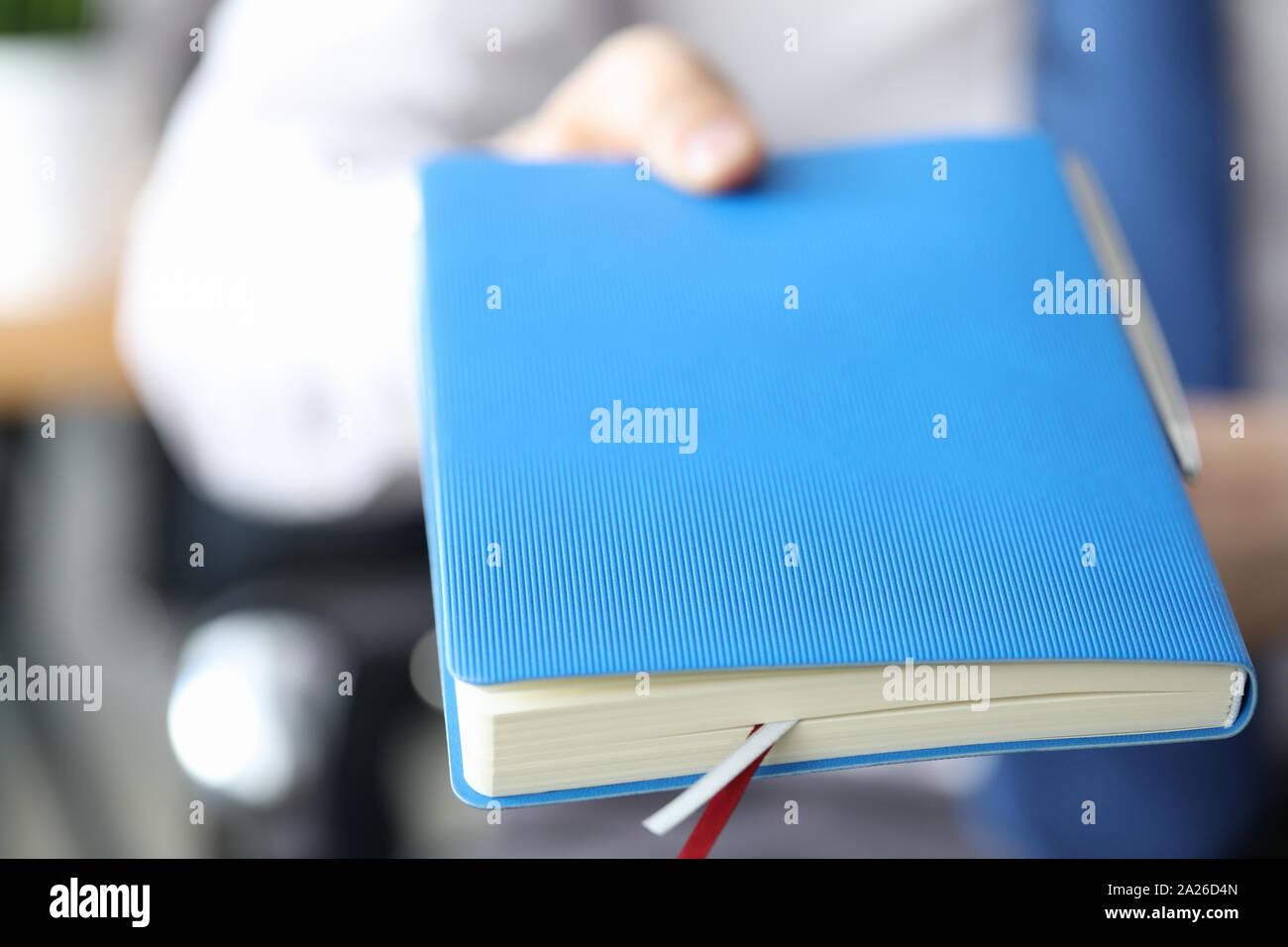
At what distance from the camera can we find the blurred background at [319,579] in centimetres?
66

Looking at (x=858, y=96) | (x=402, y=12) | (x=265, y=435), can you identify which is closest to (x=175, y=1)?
(x=402, y=12)

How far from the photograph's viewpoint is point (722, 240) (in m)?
0.40

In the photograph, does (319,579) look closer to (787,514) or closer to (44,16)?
(44,16)

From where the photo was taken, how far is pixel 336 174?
2.02 ft

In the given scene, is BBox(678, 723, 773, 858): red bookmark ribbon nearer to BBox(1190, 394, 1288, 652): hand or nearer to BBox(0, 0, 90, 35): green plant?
BBox(1190, 394, 1288, 652): hand

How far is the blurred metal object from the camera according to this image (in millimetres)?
689

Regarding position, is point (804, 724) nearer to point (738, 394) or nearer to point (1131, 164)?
point (738, 394)

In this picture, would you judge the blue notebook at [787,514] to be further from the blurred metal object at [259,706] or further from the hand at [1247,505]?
the blurred metal object at [259,706]

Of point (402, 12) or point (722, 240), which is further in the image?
point (402, 12)

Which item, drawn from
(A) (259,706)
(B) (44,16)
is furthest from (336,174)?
(A) (259,706)

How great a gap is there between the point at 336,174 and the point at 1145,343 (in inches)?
17.1

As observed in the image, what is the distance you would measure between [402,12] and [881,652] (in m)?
0.53

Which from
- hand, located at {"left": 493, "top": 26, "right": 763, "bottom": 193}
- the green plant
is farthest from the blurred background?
hand, located at {"left": 493, "top": 26, "right": 763, "bottom": 193}

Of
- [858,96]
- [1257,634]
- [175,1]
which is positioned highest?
[175,1]
